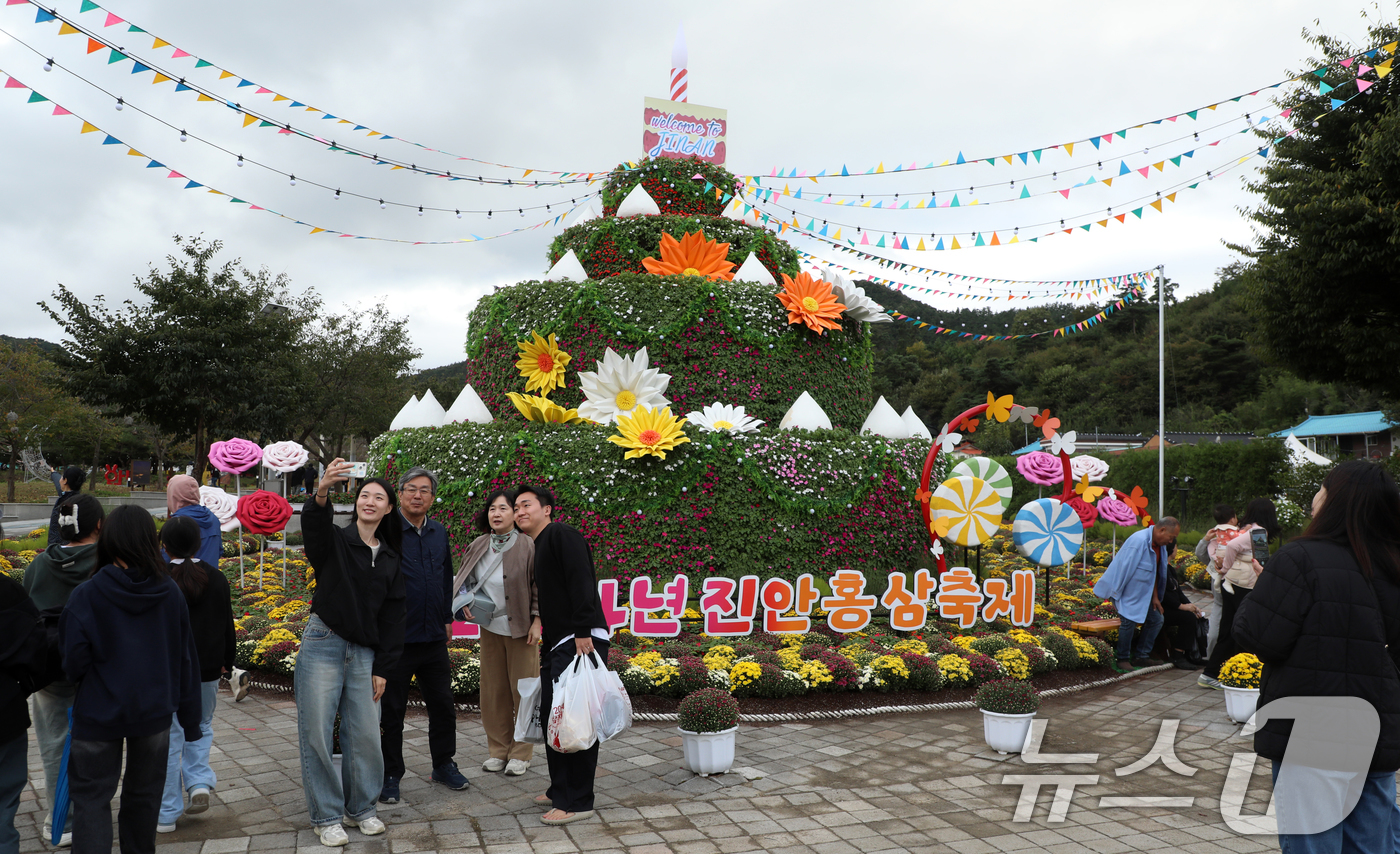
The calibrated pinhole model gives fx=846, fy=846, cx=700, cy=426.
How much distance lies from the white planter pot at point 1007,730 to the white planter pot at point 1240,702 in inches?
73.5

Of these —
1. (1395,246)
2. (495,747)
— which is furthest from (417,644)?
(1395,246)

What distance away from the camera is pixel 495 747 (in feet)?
15.6

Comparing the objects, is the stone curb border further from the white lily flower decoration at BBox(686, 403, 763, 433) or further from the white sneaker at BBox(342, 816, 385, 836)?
the white lily flower decoration at BBox(686, 403, 763, 433)

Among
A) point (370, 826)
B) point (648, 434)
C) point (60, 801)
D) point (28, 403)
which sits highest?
point (28, 403)

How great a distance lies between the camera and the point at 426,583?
4.48 metres

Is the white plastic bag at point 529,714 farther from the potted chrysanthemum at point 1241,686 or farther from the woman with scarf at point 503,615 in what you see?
the potted chrysanthemum at point 1241,686

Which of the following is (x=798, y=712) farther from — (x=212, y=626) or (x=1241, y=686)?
(x=212, y=626)

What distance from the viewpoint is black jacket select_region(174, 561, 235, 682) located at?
13.2 ft

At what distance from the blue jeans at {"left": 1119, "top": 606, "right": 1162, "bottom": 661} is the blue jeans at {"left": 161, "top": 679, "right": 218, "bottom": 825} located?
7.00 meters

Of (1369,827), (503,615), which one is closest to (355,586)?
(503,615)

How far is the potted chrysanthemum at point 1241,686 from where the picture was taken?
5.78 meters

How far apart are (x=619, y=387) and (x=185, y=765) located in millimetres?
5281

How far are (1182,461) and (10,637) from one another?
2183 centimetres

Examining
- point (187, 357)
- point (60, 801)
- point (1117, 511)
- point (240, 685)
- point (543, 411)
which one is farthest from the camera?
point (187, 357)
